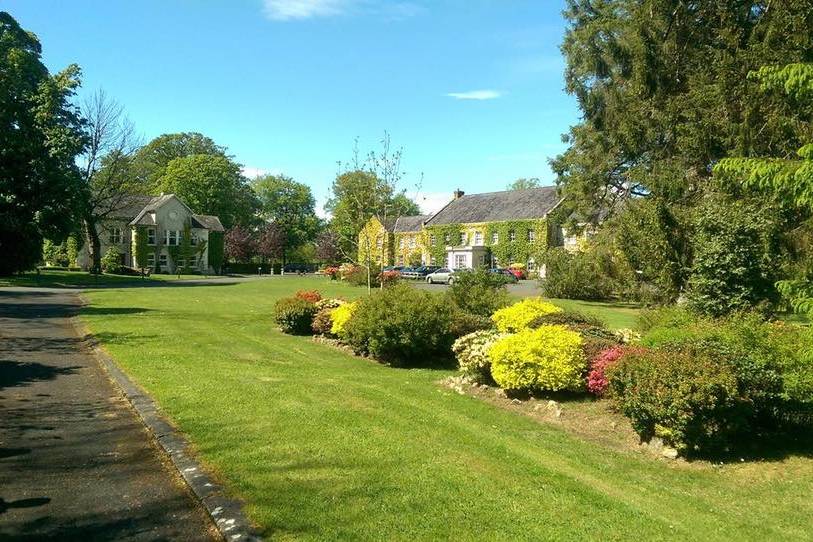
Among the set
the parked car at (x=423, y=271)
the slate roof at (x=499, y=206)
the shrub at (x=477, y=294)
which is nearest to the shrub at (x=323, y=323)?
the shrub at (x=477, y=294)

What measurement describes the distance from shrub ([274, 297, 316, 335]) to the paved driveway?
7035mm

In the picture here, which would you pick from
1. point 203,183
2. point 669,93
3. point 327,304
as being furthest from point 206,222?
point 327,304

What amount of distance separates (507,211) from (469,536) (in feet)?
210

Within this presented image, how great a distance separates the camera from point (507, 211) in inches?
2628

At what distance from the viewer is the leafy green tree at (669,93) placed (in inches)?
838

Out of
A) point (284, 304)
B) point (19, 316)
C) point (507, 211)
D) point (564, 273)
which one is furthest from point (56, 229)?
point (507, 211)

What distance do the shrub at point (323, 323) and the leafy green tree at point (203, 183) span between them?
2874 inches

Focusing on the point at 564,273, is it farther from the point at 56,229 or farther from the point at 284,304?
the point at 56,229

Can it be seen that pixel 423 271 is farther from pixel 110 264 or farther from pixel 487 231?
pixel 110 264

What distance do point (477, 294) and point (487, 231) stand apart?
52.7 meters

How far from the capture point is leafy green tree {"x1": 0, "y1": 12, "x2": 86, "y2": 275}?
19125 mm

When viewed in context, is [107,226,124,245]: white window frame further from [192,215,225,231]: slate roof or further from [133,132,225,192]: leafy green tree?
[133,132,225,192]: leafy green tree

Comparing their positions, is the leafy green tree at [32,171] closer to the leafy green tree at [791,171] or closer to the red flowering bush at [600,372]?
the red flowering bush at [600,372]

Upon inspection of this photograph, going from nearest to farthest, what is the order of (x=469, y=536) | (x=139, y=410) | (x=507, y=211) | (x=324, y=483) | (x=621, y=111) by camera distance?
(x=469, y=536) < (x=324, y=483) < (x=139, y=410) < (x=621, y=111) < (x=507, y=211)
